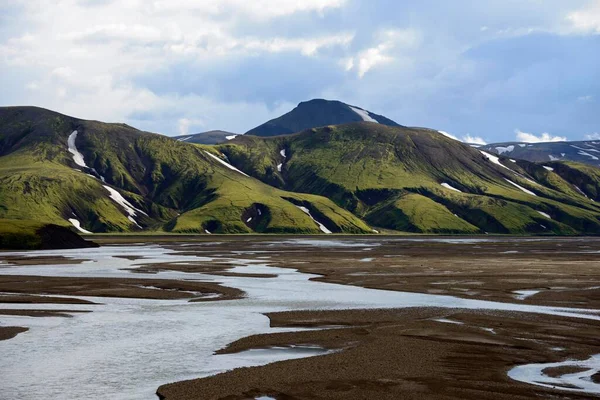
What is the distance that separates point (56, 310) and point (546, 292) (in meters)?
37.8

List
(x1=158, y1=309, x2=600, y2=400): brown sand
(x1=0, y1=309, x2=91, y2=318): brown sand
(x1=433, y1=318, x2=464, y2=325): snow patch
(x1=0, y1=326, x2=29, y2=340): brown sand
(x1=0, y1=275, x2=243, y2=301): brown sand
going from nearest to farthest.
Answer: (x1=158, y1=309, x2=600, y2=400): brown sand < (x1=0, y1=326, x2=29, y2=340): brown sand < (x1=433, y1=318, x2=464, y2=325): snow patch < (x1=0, y1=309, x2=91, y2=318): brown sand < (x1=0, y1=275, x2=243, y2=301): brown sand

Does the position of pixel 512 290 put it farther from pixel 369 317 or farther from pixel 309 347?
pixel 309 347

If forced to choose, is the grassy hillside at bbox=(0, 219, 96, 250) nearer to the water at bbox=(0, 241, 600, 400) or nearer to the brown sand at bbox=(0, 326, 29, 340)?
the water at bbox=(0, 241, 600, 400)

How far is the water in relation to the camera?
26.0m

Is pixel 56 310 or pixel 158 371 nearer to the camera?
pixel 158 371

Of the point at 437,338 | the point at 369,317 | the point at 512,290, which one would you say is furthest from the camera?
the point at 512,290

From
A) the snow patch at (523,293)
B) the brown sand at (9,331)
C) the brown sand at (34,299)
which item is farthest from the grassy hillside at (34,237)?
the snow patch at (523,293)

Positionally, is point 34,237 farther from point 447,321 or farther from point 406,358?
point 406,358

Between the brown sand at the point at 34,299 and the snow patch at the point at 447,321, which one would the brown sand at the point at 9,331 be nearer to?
the brown sand at the point at 34,299

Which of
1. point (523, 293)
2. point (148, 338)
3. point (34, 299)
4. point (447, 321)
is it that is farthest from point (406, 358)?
point (34, 299)

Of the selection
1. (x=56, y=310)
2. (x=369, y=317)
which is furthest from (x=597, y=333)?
(x=56, y=310)

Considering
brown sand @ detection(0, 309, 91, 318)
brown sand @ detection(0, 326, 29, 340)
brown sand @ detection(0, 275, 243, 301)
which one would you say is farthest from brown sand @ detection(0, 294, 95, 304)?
brown sand @ detection(0, 326, 29, 340)

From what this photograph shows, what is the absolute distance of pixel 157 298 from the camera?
53750mm

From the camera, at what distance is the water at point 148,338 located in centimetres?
2598
